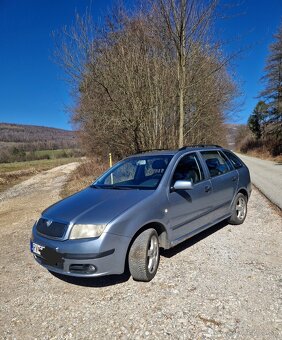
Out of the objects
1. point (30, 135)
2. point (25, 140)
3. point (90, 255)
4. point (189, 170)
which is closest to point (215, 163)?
point (189, 170)

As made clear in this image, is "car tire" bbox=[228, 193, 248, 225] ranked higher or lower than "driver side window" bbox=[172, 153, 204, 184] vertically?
lower

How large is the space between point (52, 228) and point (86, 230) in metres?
0.54

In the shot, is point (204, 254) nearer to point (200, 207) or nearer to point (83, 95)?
point (200, 207)

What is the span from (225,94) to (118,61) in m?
7.54

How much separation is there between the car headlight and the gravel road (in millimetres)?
784

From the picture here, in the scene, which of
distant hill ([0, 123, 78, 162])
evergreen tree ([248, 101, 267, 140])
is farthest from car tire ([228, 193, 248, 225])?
evergreen tree ([248, 101, 267, 140])

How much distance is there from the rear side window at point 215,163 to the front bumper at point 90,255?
2.48 m

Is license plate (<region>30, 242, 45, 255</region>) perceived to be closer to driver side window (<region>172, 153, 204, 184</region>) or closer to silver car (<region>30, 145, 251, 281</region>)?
silver car (<region>30, 145, 251, 281</region>)

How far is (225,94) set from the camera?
15789 millimetres

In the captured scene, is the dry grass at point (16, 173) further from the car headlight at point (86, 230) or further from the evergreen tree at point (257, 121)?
the evergreen tree at point (257, 121)

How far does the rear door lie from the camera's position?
5.00m

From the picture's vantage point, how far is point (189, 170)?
4645mm

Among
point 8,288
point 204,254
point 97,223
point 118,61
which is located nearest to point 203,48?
point 118,61

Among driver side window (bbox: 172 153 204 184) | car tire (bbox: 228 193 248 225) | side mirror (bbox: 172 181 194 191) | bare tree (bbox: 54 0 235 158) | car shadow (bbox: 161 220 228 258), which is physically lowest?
car shadow (bbox: 161 220 228 258)
